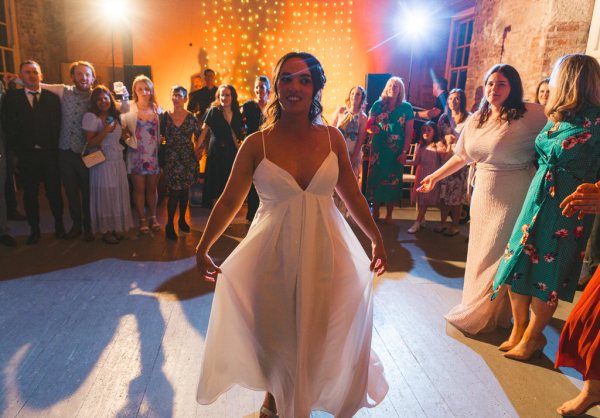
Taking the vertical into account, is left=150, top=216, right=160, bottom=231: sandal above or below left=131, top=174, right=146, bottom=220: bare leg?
below

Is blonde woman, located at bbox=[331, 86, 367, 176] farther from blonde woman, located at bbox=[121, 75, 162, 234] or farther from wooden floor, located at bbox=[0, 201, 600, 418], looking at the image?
blonde woman, located at bbox=[121, 75, 162, 234]

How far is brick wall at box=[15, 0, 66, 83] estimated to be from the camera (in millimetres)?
8516

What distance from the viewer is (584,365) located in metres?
1.97

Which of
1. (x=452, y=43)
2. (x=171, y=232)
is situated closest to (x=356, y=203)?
(x=171, y=232)

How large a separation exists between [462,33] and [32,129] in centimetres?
798

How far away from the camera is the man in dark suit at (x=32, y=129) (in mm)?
4008

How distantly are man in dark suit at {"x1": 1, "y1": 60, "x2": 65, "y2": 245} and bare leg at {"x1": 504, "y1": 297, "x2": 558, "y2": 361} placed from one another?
429cm

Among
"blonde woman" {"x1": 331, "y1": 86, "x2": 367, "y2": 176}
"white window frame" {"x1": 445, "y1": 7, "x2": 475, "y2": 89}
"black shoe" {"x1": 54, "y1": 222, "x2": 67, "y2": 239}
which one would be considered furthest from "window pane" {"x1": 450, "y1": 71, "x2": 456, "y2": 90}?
"black shoe" {"x1": 54, "y1": 222, "x2": 67, "y2": 239}

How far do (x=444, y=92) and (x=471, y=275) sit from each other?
6565 millimetres

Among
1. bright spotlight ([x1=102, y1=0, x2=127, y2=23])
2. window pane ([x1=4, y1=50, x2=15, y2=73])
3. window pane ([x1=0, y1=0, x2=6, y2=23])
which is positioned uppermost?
bright spotlight ([x1=102, y1=0, x2=127, y2=23])

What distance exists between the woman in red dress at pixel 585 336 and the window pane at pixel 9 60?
377 inches

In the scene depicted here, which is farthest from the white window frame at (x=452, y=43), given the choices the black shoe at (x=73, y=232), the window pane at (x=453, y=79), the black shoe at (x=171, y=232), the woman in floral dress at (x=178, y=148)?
the black shoe at (x=73, y=232)

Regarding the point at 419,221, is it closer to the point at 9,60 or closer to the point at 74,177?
the point at 74,177

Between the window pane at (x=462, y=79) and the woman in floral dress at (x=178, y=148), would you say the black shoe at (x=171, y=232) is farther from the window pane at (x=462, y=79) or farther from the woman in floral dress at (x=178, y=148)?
the window pane at (x=462, y=79)
